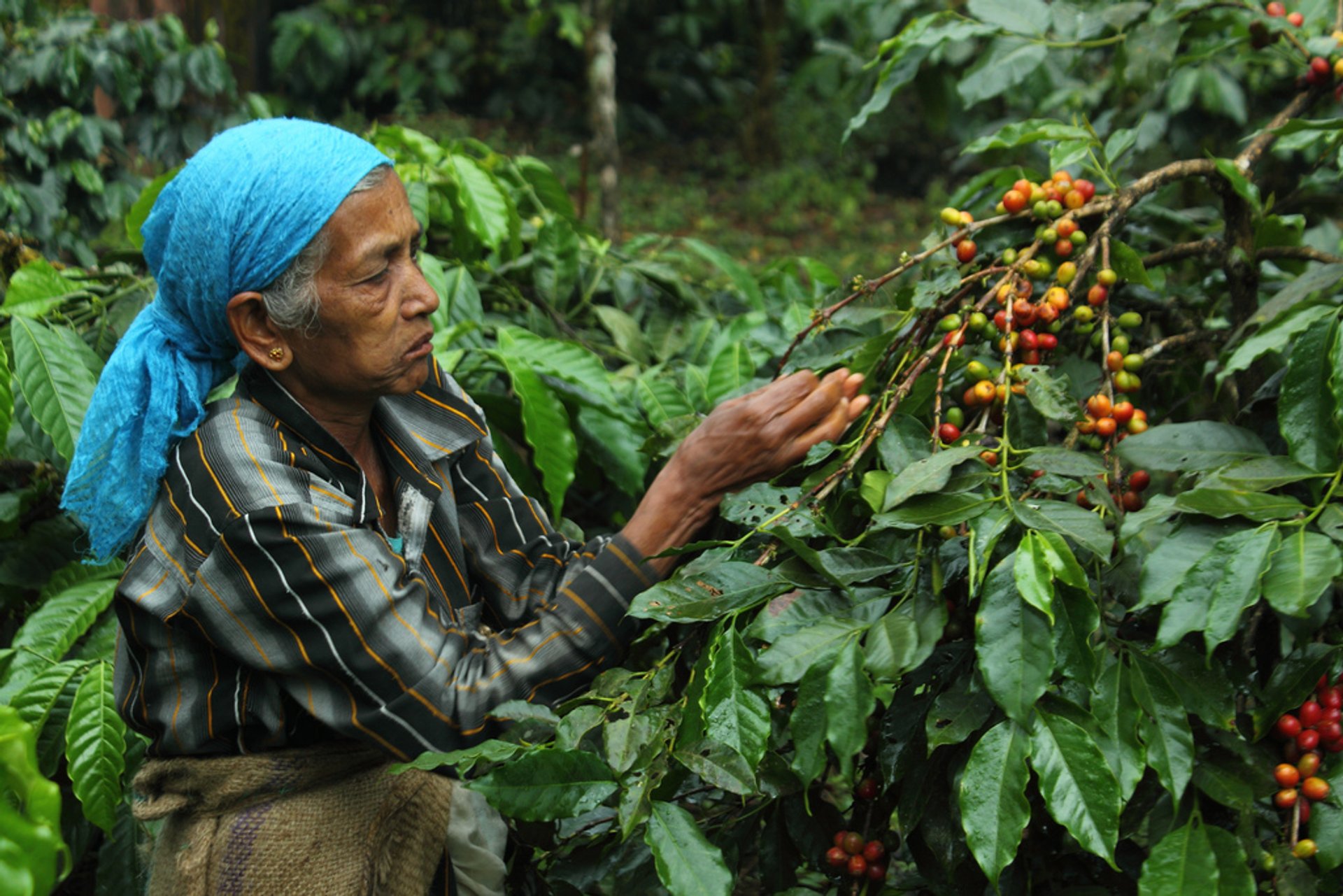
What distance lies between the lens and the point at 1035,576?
3.34 ft

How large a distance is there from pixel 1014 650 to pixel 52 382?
5.08 feet

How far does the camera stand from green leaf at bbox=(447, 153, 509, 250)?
2.37 metres

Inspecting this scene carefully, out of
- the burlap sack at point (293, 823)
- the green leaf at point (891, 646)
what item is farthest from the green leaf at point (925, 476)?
the burlap sack at point (293, 823)

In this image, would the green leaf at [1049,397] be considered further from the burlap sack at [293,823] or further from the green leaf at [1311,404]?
the burlap sack at [293,823]

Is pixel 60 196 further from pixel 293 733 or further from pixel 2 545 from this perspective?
pixel 293 733

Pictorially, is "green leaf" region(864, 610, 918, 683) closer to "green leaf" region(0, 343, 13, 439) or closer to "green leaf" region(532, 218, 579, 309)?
"green leaf" region(0, 343, 13, 439)

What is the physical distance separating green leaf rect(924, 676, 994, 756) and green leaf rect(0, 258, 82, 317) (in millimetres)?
1631

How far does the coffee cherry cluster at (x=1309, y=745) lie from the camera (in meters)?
1.15

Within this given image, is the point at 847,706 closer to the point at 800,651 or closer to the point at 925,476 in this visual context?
the point at 800,651

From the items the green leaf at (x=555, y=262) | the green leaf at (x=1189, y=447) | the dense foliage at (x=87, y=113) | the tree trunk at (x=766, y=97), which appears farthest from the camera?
the tree trunk at (x=766, y=97)

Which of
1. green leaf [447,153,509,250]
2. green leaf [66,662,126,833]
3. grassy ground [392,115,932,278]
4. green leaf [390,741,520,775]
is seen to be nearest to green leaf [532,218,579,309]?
green leaf [447,153,509,250]

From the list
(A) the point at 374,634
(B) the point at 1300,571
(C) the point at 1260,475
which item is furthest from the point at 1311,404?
(A) the point at 374,634

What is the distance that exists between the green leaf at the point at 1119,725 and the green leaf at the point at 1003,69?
3.97ft

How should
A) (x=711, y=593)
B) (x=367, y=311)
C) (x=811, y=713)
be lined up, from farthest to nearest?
(x=367, y=311), (x=711, y=593), (x=811, y=713)
